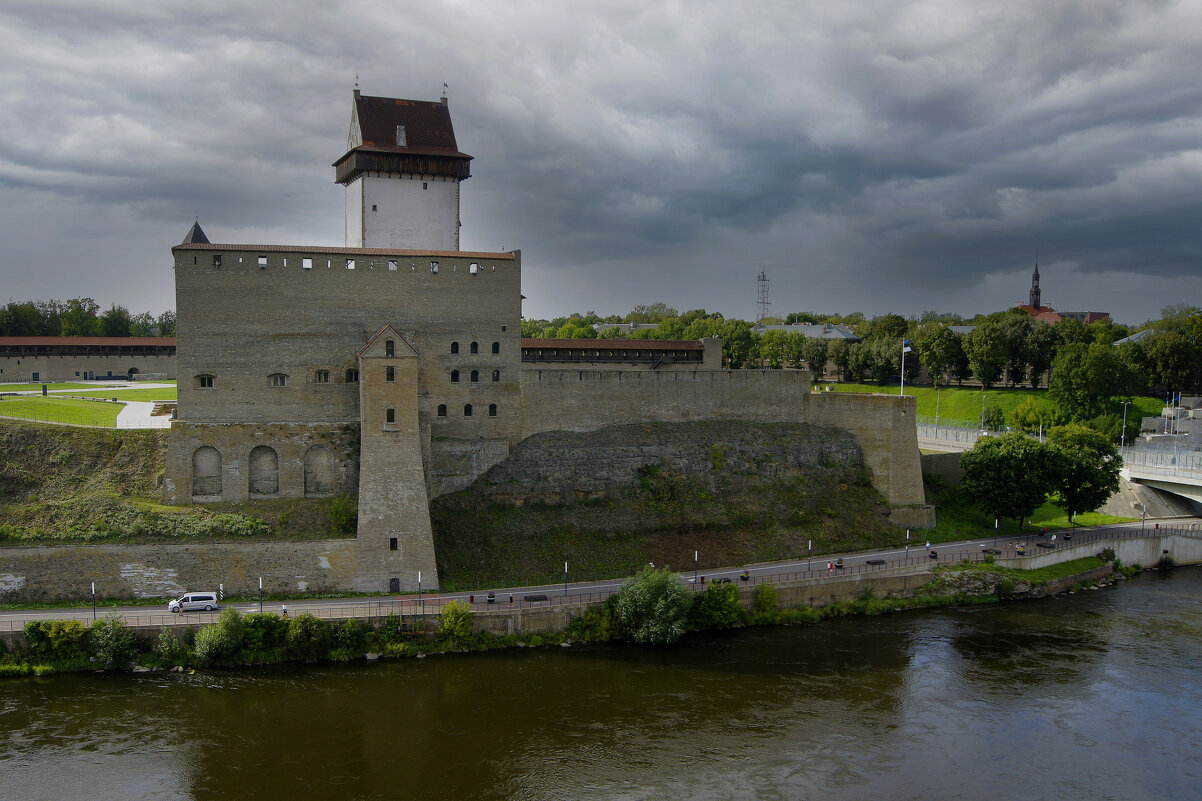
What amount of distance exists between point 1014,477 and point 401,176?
2832cm

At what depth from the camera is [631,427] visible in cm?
3569

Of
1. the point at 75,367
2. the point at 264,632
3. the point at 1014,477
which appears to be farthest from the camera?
the point at 75,367

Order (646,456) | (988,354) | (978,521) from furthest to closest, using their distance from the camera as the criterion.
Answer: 1. (988,354)
2. (978,521)
3. (646,456)

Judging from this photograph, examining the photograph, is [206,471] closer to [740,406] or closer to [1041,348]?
[740,406]

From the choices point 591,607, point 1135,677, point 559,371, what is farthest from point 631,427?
point 1135,677

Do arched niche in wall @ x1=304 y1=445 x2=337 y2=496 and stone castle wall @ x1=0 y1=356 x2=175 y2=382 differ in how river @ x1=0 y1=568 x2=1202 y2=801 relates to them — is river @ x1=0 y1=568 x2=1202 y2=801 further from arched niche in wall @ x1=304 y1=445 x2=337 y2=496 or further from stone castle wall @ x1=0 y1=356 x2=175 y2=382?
stone castle wall @ x1=0 y1=356 x2=175 y2=382

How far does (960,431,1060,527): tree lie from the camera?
3591 centimetres

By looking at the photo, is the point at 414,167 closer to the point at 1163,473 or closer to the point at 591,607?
the point at 591,607

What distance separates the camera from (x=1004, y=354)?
197 ft

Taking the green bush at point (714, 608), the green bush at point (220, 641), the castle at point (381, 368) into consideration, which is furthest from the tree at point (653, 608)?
the green bush at point (220, 641)

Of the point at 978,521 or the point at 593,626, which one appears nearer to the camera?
the point at 593,626

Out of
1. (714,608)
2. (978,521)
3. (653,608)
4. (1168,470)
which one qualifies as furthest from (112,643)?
(1168,470)

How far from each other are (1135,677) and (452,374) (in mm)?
24048

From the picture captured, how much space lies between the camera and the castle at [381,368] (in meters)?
28.7
